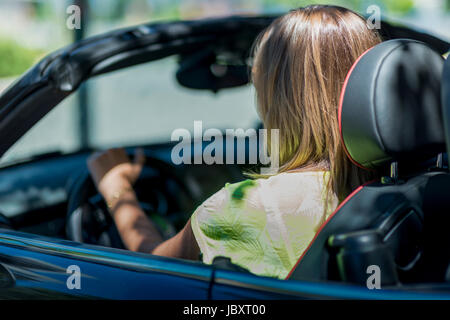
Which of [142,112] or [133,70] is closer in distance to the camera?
[133,70]

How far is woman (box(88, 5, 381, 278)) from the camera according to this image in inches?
57.4

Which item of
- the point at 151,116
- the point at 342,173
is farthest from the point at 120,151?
the point at 151,116

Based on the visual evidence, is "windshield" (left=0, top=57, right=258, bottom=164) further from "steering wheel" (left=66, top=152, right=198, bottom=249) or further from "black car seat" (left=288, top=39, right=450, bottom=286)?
"black car seat" (left=288, top=39, right=450, bottom=286)

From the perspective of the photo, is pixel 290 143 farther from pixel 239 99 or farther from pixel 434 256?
pixel 239 99

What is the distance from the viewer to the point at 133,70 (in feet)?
34.0

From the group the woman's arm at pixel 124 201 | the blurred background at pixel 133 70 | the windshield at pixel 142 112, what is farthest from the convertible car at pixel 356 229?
the blurred background at pixel 133 70

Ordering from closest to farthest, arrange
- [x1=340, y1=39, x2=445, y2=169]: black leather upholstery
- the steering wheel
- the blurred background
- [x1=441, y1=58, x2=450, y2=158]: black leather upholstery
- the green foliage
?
[x1=441, y1=58, x2=450, y2=158]: black leather upholstery
[x1=340, y1=39, x2=445, y2=169]: black leather upholstery
the steering wheel
the blurred background
the green foliage

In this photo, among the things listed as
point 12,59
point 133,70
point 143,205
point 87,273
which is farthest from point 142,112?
point 87,273

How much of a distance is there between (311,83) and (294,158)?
199 mm

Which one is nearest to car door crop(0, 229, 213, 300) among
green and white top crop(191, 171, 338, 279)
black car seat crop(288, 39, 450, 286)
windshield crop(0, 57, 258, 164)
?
green and white top crop(191, 171, 338, 279)

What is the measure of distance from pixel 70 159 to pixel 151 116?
→ 7634 millimetres

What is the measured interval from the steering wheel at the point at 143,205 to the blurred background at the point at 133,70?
20.8ft

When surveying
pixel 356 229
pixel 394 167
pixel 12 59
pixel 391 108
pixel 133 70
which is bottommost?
pixel 356 229

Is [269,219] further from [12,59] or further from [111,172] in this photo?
[12,59]
